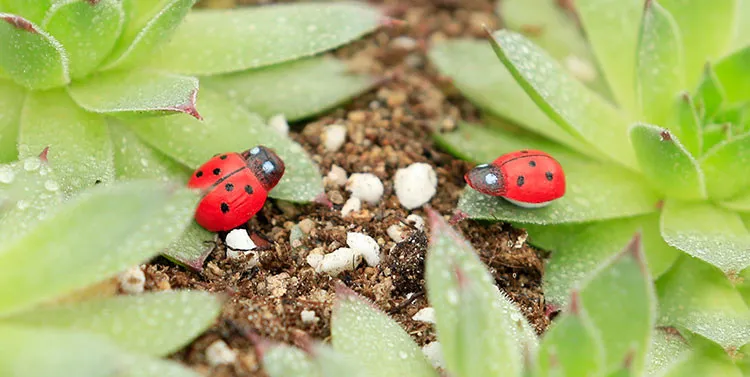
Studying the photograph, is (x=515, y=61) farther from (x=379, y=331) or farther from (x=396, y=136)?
(x=379, y=331)

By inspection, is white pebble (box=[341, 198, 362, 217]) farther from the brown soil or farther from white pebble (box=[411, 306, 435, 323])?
white pebble (box=[411, 306, 435, 323])

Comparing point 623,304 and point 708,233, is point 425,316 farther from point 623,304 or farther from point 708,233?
point 708,233

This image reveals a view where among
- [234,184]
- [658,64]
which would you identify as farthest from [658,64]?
[234,184]

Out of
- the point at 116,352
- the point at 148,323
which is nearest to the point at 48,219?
the point at 148,323

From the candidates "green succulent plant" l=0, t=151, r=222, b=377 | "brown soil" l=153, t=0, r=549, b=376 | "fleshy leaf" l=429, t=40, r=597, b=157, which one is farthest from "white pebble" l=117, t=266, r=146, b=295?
"fleshy leaf" l=429, t=40, r=597, b=157

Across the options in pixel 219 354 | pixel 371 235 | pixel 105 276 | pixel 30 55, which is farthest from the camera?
pixel 371 235

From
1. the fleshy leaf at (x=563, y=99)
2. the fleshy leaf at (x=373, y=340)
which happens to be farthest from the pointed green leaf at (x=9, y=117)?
the fleshy leaf at (x=563, y=99)
